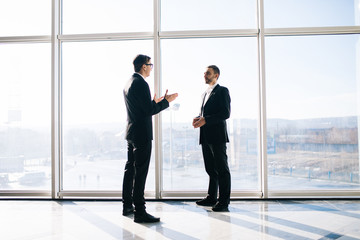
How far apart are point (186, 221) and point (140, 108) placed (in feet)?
3.42

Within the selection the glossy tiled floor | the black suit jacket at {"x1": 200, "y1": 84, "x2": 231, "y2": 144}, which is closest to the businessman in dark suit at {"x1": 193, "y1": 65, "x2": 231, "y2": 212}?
the black suit jacket at {"x1": 200, "y1": 84, "x2": 231, "y2": 144}

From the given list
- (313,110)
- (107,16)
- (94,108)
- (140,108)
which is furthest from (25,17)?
(313,110)

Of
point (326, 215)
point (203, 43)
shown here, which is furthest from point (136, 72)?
point (326, 215)

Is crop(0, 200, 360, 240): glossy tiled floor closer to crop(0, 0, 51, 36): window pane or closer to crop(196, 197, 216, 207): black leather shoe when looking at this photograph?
crop(196, 197, 216, 207): black leather shoe

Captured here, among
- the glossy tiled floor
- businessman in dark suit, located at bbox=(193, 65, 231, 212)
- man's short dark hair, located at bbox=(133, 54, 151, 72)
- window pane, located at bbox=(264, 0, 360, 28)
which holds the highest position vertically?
window pane, located at bbox=(264, 0, 360, 28)

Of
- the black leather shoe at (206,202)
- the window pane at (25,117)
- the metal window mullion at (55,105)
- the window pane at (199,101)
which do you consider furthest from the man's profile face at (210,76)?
the window pane at (25,117)

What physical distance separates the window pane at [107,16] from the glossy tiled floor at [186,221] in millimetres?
2015

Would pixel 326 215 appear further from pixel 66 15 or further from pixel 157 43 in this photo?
pixel 66 15

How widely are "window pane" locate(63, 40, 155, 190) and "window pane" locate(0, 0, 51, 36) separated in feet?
1.30

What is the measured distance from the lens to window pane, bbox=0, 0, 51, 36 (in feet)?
11.9

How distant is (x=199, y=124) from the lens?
9.57 feet

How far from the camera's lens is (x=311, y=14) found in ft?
11.3

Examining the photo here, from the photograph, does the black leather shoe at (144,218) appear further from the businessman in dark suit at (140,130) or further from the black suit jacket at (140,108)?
the black suit jacket at (140,108)

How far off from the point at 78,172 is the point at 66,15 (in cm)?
189
